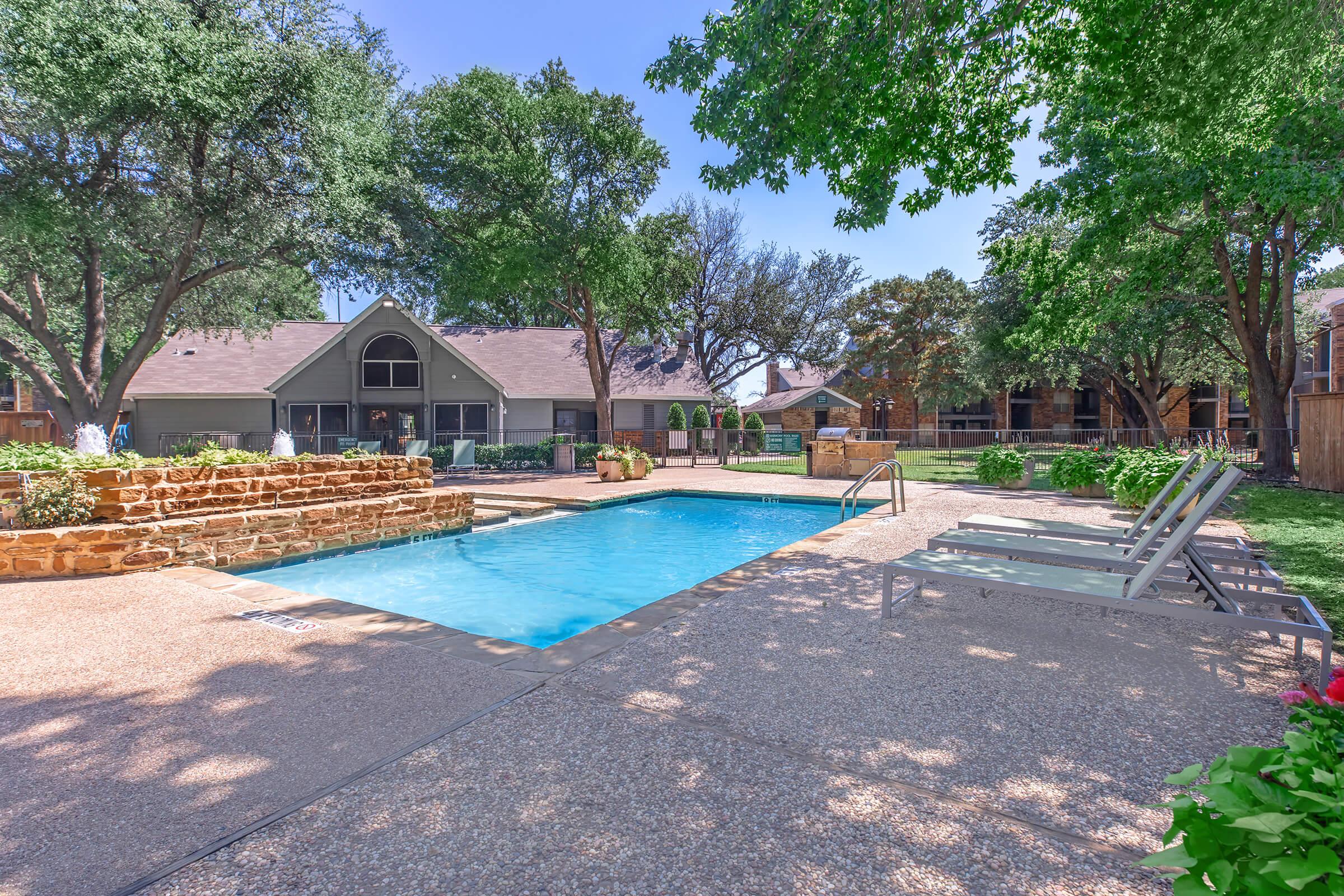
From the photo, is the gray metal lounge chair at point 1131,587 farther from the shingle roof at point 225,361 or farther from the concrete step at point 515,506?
the shingle roof at point 225,361

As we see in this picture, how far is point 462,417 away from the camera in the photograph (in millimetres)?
Result: 23828

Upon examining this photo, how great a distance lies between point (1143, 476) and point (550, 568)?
877 centimetres

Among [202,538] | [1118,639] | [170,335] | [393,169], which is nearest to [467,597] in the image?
[202,538]

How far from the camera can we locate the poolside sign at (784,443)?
29.2m

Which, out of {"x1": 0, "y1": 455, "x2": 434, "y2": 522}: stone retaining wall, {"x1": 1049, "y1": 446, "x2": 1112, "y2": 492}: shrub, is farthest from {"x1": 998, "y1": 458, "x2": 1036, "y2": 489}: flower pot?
{"x1": 0, "y1": 455, "x2": 434, "y2": 522}: stone retaining wall

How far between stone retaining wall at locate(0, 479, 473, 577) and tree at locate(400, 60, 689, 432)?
1116 cm

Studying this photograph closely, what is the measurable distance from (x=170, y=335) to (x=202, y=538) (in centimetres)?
1707

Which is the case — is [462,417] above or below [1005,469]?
above

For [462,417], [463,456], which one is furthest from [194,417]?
[463,456]

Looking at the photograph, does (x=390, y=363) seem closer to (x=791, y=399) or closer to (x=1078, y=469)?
(x=1078, y=469)

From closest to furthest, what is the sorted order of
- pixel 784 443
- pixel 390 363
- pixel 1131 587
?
pixel 1131 587 → pixel 390 363 → pixel 784 443

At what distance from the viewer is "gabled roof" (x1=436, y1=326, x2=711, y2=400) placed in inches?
A: 984

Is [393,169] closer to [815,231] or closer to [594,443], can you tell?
[594,443]

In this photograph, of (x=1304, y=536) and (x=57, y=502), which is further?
(x=1304, y=536)
